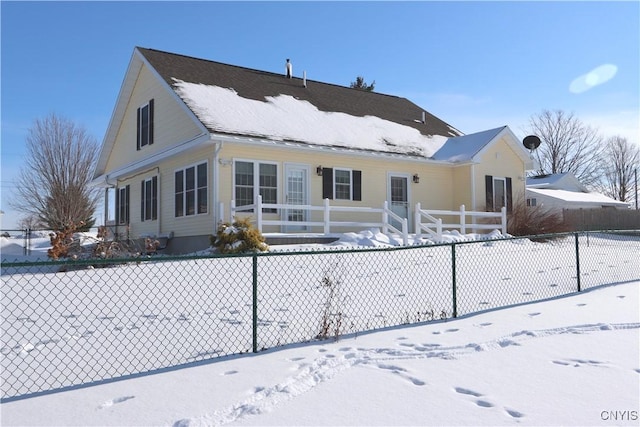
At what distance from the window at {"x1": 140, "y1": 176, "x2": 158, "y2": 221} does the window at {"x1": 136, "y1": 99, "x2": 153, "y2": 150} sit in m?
1.42

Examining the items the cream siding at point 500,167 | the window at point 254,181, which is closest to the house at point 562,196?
the cream siding at point 500,167

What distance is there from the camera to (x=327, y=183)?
16.9 m

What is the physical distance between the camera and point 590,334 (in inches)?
241

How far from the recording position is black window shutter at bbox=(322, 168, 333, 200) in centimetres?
1684

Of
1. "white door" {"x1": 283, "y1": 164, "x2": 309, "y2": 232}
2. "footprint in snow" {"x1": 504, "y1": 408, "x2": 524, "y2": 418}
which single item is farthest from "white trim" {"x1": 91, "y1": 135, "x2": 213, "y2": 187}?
"footprint in snow" {"x1": 504, "y1": 408, "x2": 524, "y2": 418}

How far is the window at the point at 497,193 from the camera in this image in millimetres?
20000

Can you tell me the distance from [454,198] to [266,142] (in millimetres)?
8587

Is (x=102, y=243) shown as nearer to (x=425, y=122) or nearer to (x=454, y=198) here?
(x=454, y=198)

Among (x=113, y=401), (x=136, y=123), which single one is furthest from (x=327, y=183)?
(x=113, y=401)

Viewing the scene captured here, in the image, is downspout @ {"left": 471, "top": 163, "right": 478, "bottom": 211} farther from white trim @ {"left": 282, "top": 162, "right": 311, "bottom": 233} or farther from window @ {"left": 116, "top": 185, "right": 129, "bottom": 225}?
window @ {"left": 116, "top": 185, "right": 129, "bottom": 225}

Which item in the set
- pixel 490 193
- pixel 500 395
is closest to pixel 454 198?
pixel 490 193

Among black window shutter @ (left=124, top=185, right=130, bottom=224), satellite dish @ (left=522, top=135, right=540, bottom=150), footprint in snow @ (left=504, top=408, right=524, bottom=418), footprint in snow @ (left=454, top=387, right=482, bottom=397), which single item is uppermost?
satellite dish @ (left=522, top=135, right=540, bottom=150)

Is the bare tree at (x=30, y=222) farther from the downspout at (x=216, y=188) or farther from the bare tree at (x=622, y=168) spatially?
the bare tree at (x=622, y=168)

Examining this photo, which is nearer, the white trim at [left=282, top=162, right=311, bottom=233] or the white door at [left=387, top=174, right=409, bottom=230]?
the white trim at [left=282, top=162, right=311, bottom=233]
